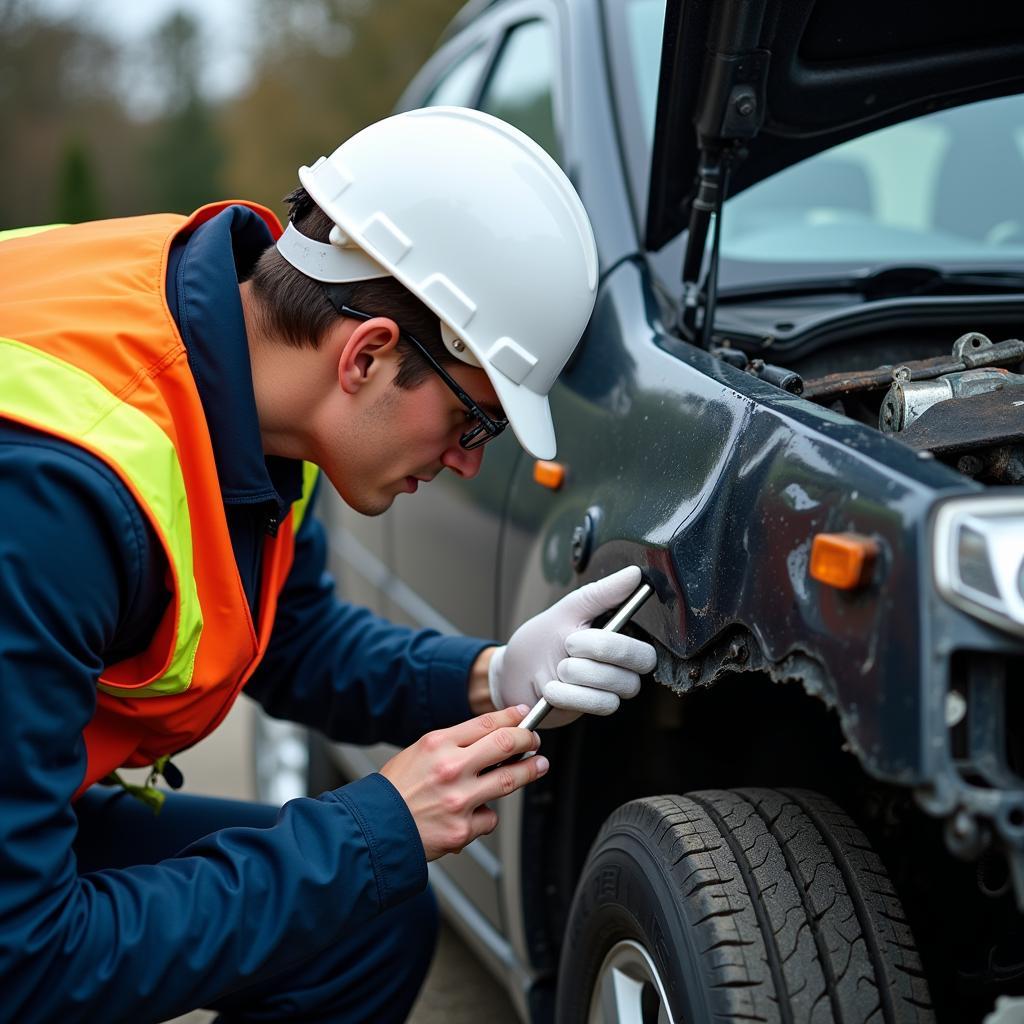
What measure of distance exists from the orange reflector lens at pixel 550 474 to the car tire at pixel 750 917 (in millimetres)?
522

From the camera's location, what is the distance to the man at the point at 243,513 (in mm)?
1339

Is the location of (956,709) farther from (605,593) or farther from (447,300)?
(447,300)

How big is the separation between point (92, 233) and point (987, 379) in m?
1.18

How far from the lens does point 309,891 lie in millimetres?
1450

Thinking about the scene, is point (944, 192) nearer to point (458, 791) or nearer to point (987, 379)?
point (987, 379)

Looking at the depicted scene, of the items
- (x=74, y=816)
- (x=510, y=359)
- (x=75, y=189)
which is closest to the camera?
(x=74, y=816)

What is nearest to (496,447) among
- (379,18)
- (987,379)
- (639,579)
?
(639,579)

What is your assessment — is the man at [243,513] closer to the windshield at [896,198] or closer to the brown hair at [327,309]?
the brown hair at [327,309]

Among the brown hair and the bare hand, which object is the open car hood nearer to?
the brown hair

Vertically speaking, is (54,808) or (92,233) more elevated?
(92,233)

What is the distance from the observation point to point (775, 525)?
1.27 meters

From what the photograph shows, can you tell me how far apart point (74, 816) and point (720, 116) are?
3.89ft

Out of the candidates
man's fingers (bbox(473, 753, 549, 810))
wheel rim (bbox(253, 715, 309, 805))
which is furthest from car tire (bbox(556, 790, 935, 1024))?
wheel rim (bbox(253, 715, 309, 805))

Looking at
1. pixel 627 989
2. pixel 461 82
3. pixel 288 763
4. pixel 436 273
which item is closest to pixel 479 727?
pixel 627 989
